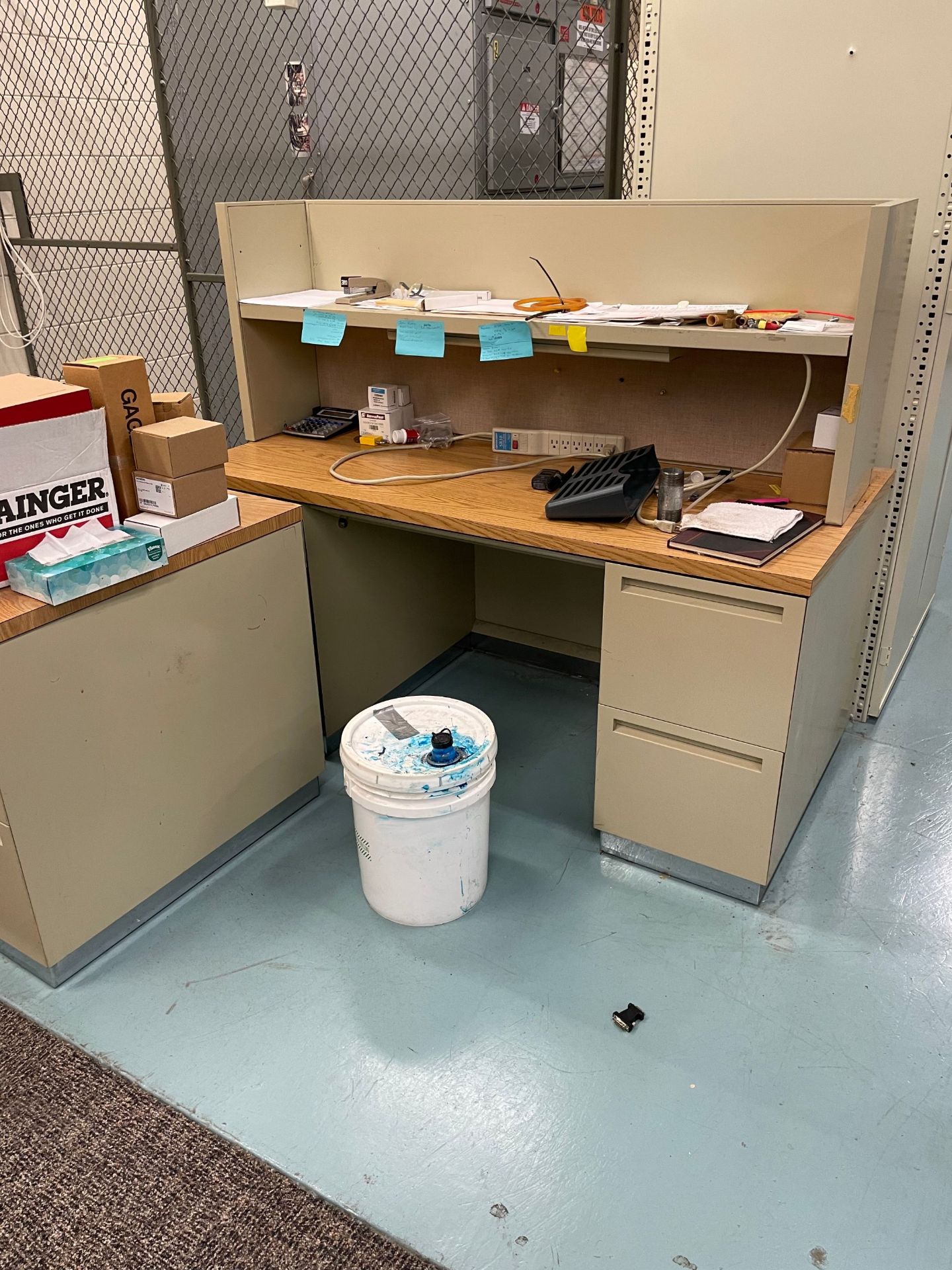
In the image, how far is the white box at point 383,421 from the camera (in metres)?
2.47

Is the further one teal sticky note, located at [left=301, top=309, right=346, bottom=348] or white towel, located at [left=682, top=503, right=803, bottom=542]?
teal sticky note, located at [left=301, top=309, right=346, bottom=348]

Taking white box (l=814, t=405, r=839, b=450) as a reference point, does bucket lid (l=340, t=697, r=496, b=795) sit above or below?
below

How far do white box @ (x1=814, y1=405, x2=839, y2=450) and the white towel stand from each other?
0.16 m

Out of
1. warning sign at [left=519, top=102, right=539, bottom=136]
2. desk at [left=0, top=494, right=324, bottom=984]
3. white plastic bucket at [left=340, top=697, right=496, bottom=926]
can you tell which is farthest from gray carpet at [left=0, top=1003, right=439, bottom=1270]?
warning sign at [left=519, top=102, right=539, bottom=136]

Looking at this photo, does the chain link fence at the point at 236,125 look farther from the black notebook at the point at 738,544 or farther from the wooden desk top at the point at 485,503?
the black notebook at the point at 738,544

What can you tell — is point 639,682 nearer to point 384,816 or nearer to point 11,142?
point 384,816

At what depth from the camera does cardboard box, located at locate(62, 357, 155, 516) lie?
66.6 inches

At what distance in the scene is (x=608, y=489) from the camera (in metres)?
1.86

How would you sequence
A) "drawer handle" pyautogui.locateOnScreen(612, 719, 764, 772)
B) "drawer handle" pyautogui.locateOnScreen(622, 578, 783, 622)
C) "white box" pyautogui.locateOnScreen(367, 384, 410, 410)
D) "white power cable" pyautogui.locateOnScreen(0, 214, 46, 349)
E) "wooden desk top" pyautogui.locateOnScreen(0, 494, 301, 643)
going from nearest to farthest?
"wooden desk top" pyautogui.locateOnScreen(0, 494, 301, 643) → "drawer handle" pyautogui.locateOnScreen(622, 578, 783, 622) → "drawer handle" pyautogui.locateOnScreen(612, 719, 764, 772) → "white box" pyautogui.locateOnScreen(367, 384, 410, 410) → "white power cable" pyautogui.locateOnScreen(0, 214, 46, 349)

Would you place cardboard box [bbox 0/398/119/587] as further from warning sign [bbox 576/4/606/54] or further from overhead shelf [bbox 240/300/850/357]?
warning sign [bbox 576/4/606/54]

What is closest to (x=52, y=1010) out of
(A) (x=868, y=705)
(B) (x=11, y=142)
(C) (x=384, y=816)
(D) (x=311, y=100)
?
(C) (x=384, y=816)

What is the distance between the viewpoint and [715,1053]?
1.61 metres

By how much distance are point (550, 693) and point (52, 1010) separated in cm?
160

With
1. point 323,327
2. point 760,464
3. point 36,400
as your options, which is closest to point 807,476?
point 760,464
